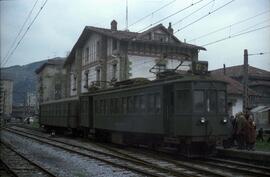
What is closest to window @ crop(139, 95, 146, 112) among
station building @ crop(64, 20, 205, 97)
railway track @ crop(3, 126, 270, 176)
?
railway track @ crop(3, 126, 270, 176)

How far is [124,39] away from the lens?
3806 cm

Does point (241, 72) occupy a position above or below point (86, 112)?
above

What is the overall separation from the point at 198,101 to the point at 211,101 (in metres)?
0.59

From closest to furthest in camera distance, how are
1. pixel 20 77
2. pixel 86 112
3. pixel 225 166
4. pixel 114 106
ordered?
pixel 225 166 < pixel 114 106 < pixel 86 112 < pixel 20 77

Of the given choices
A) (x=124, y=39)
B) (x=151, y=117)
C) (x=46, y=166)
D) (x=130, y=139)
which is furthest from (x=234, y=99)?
(x=46, y=166)

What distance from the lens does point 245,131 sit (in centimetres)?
1720

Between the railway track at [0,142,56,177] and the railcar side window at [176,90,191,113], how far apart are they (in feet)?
16.9

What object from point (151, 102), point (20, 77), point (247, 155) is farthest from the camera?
point (20, 77)

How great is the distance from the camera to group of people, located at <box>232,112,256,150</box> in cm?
1712

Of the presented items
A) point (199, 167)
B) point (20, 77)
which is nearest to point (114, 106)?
point (199, 167)

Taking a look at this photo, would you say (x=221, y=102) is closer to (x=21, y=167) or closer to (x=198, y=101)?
(x=198, y=101)

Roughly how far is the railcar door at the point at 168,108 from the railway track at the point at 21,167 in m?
4.78

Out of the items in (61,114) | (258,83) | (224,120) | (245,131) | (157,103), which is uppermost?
(258,83)

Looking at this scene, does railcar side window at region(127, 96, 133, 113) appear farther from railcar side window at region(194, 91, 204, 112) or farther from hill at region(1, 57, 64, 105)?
hill at region(1, 57, 64, 105)
